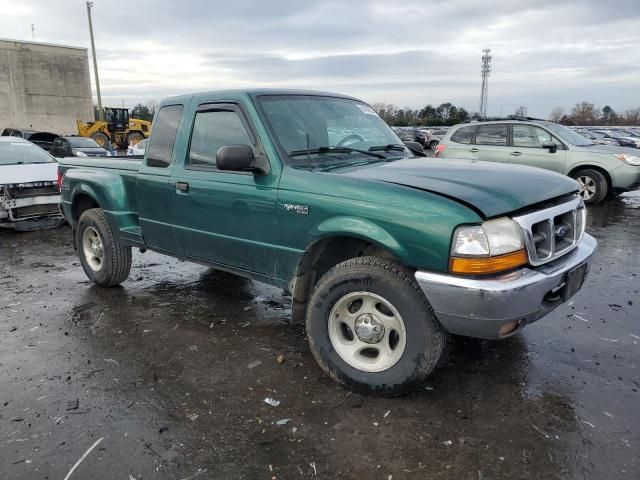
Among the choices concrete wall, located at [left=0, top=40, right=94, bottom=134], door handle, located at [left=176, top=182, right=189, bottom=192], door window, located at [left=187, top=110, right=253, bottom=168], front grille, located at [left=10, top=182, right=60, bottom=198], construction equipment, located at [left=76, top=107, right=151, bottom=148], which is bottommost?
front grille, located at [left=10, top=182, right=60, bottom=198]

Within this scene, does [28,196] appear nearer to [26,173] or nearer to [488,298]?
[26,173]

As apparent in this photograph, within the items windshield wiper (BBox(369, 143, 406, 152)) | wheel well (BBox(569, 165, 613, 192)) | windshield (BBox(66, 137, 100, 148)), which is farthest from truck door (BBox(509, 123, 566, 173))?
windshield (BBox(66, 137, 100, 148))

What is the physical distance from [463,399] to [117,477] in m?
2.04

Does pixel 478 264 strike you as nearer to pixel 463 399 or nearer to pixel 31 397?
pixel 463 399

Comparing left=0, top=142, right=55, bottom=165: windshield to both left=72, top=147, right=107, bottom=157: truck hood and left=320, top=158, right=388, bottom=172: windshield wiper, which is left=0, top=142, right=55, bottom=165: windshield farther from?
left=320, top=158, right=388, bottom=172: windshield wiper

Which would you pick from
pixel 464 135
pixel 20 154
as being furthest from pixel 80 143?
pixel 464 135

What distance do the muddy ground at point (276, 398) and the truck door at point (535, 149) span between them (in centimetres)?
602

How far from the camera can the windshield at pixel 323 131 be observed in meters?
3.74

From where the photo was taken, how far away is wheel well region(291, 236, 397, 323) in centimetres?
345

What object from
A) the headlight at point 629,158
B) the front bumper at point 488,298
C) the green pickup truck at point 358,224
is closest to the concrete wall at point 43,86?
the headlight at point 629,158

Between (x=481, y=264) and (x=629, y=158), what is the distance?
9.43 meters

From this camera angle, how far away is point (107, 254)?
5281mm

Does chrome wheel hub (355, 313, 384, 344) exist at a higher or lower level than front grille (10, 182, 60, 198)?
lower

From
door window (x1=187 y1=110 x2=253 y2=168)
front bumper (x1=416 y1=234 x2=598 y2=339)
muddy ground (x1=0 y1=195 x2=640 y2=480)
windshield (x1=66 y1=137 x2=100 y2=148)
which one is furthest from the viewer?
windshield (x1=66 y1=137 x2=100 y2=148)
